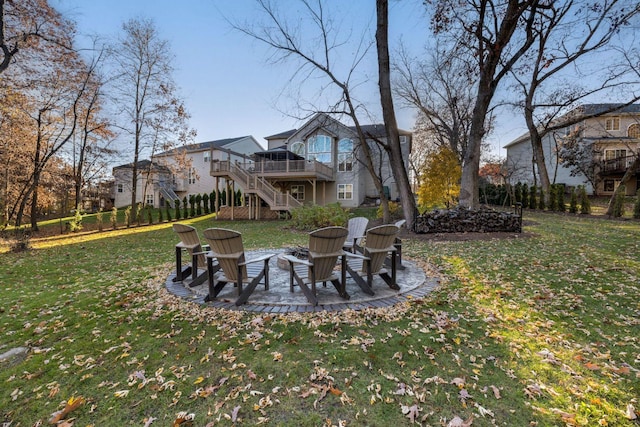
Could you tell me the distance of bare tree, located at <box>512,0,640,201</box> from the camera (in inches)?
478

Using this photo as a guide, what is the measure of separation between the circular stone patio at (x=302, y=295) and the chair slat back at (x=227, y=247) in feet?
1.39

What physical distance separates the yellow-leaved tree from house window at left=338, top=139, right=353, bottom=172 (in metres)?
8.37

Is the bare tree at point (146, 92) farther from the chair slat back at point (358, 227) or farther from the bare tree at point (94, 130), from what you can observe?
the chair slat back at point (358, 227)

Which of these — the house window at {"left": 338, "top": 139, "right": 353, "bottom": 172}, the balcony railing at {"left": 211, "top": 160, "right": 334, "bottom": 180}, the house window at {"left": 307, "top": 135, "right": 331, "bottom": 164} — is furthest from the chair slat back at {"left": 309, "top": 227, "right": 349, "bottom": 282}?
the house window at {"left": 307, "top": 135, "right": 331, "bottom": 164}

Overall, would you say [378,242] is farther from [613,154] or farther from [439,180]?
[613,154]

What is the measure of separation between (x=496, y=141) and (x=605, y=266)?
22858 millimetres

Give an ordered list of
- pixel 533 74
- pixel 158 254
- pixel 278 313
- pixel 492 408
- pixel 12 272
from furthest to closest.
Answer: pixel 533 74, pixel 158 254, pixel 12 272, pixel 278 313, pixel 492 408

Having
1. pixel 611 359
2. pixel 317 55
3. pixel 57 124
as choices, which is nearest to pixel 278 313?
pixel 611 359

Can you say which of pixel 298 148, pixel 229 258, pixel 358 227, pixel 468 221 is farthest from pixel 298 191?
pixel 229 258

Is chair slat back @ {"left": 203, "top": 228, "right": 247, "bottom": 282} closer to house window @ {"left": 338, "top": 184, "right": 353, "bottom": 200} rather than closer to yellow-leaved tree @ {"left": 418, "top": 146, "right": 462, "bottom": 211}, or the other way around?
yellow-leaved tree @ {"left": 418, "top": 146, "right": 462, "bottom": 211}

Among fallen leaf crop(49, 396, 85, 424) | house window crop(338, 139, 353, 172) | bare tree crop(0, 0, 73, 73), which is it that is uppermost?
bare tree crop(0, 0, 73, 73)

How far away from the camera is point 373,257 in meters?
4.58

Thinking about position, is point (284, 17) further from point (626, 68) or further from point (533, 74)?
point (626, 68)

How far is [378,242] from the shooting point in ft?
14.6
